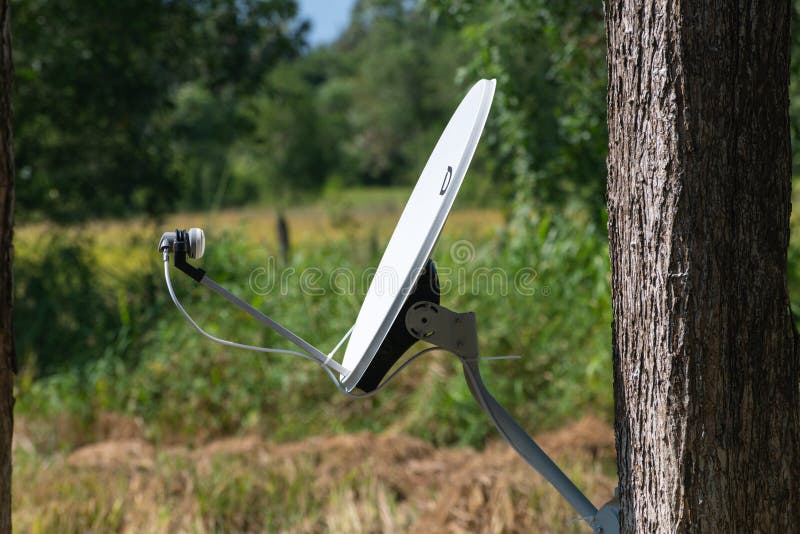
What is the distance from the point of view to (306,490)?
3.54 m

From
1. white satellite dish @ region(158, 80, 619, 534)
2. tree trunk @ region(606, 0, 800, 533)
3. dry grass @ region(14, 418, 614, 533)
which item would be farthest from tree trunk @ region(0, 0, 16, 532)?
tree trunk @ region(606, 0, 800, 533)

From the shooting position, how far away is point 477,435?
15.1 feet

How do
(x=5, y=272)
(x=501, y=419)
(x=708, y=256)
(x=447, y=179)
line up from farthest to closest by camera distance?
1. (x=5, y=272)
2. (x=501, y=419)
3. (x=447, y=179)
4. (x=708, y=256)

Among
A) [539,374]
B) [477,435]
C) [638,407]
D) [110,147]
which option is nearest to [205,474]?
[477,435]

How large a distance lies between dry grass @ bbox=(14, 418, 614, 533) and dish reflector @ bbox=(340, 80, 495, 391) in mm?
1387

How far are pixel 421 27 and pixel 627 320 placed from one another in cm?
3668

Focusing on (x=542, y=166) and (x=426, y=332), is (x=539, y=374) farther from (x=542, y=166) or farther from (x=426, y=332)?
(x=426, y=332)

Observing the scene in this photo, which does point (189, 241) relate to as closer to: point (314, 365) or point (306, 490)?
point (306, 490)

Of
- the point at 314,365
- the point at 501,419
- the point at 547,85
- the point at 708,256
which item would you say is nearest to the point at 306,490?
the point at 314,365

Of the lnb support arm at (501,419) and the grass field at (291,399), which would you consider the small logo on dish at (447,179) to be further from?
the grass field at (291,399)

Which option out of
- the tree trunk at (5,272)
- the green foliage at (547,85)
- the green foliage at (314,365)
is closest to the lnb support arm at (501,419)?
the tree trunk at (5,272)

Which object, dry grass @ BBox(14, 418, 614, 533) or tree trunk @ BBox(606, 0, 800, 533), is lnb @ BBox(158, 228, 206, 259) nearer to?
tree trunk @ BBox(606, 0, 800, 533)

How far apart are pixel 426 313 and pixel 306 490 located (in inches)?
82.3

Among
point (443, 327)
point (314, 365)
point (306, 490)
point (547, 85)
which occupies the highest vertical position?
point (547, 85)
